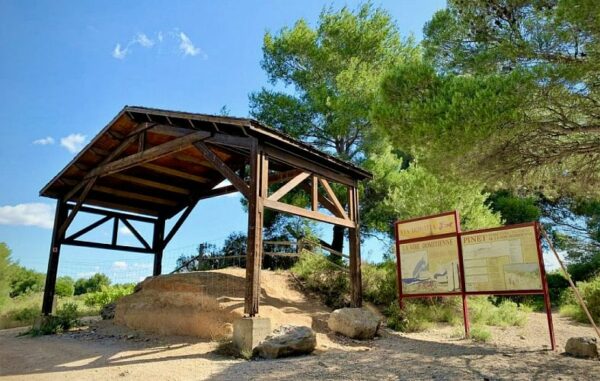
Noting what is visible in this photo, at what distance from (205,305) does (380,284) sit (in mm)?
4820

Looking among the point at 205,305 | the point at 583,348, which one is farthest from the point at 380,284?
the point at 583,348

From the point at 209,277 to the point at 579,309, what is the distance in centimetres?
Answer: 1010

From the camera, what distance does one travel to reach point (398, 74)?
741cm

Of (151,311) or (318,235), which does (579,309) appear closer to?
(318,235)

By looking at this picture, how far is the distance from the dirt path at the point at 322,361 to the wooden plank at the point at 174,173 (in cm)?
413

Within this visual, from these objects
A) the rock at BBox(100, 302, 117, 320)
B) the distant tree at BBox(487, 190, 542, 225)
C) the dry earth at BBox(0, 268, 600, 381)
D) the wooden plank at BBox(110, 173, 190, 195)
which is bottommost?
the dry earth at BBox(0, 268, 600, 381)

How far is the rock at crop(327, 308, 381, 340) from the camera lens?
7.81m

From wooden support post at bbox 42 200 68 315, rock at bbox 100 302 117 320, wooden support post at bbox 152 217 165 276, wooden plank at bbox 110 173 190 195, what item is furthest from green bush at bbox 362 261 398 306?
wooden support post at bbox 42 200 68 315

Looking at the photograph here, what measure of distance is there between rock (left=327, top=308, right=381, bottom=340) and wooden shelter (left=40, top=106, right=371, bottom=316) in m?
1.19

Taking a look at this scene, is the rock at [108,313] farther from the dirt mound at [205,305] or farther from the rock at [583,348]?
the rock at [583,348]

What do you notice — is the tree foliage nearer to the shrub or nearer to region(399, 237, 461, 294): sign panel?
Answer: region(399, 237, 461, 294): sign panel

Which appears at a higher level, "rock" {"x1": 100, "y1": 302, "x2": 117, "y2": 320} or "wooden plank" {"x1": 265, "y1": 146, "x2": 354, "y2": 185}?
"wooden plank" {"x1": 265, "y1": 146, "x2": 354, "y2": 185}

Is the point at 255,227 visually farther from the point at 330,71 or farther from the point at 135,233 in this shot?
the point at 330,71

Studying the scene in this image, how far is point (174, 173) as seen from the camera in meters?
11.2
